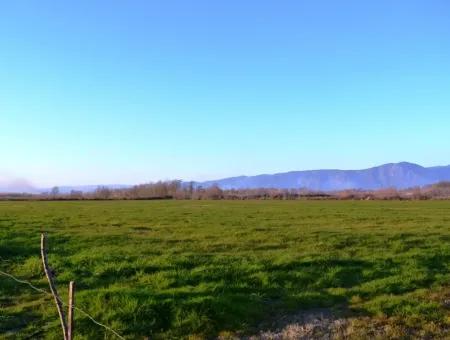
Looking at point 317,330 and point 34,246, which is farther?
point 34,246

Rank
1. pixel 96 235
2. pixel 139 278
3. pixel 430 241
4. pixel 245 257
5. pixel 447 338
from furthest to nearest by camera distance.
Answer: pixel 96 235, pixel 430 241, pixel 245 257, pixel 139 278, pixel 447 338

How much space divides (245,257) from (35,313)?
7.01 metres

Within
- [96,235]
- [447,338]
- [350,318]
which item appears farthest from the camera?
[96,235]

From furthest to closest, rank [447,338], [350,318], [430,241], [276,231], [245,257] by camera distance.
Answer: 1. [276,231]
2. [430,241]
3. [245,257]
4. [350,318]
5. [447,338]

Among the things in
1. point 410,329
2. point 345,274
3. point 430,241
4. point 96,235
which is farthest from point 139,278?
point 430,241

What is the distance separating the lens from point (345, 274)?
12711 mm

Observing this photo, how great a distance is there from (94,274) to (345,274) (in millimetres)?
6053

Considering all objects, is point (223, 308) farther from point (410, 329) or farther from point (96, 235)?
point (96, 235)

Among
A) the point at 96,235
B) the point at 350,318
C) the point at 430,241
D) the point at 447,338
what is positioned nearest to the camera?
the point at 447,338

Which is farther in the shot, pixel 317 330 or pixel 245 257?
pixel 245 257

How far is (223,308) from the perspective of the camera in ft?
30.3

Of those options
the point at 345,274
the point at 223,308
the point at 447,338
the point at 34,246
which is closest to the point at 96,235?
the point at 34,246

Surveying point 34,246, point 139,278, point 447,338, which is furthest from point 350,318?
point 34,246

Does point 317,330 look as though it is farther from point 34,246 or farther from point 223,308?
point 34,246
